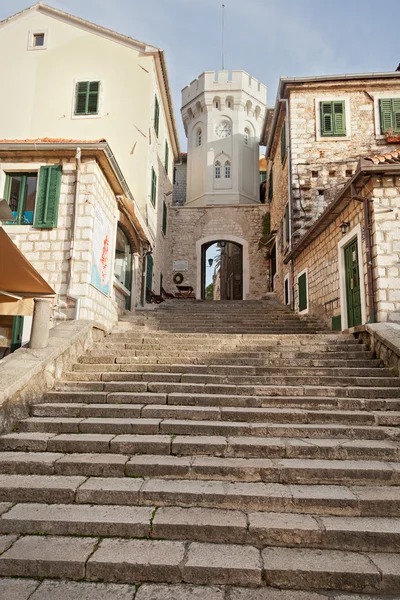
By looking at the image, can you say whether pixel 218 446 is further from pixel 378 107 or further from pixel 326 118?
pixel 378 107

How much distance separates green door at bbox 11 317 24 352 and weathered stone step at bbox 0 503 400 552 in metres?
5.37

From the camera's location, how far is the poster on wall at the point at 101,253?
8039 mm

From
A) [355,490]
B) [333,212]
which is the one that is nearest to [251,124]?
[333,212]

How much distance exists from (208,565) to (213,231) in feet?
56.8

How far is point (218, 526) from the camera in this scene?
2.73 meters

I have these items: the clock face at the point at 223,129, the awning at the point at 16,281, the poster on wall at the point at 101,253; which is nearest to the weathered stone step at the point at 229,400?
the awning at the point at 16,281

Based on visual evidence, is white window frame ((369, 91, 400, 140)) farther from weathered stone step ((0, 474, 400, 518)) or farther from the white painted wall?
weathered stone step ((0, 474, 400, 518))

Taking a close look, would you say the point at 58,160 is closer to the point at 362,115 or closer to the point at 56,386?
the point at 56,386

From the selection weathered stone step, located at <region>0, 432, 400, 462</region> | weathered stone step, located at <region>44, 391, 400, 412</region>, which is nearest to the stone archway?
weathered stone step, located at <region>44, 391, 400, 412</region>

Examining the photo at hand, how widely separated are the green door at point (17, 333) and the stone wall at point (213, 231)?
10.8 m

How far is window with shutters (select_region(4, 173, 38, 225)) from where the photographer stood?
323 inches

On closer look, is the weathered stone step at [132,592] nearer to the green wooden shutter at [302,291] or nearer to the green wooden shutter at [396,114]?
the green wooden shutter at [302,291]

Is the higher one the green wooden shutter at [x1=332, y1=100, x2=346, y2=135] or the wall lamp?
the green wooden shutter at [x1=332, y1=100, x2=346, y2=135]

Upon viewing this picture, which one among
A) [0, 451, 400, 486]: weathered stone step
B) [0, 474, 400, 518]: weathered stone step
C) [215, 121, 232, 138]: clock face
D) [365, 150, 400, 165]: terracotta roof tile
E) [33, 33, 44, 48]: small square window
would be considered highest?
[215, 121, 232, 138]: clock face
